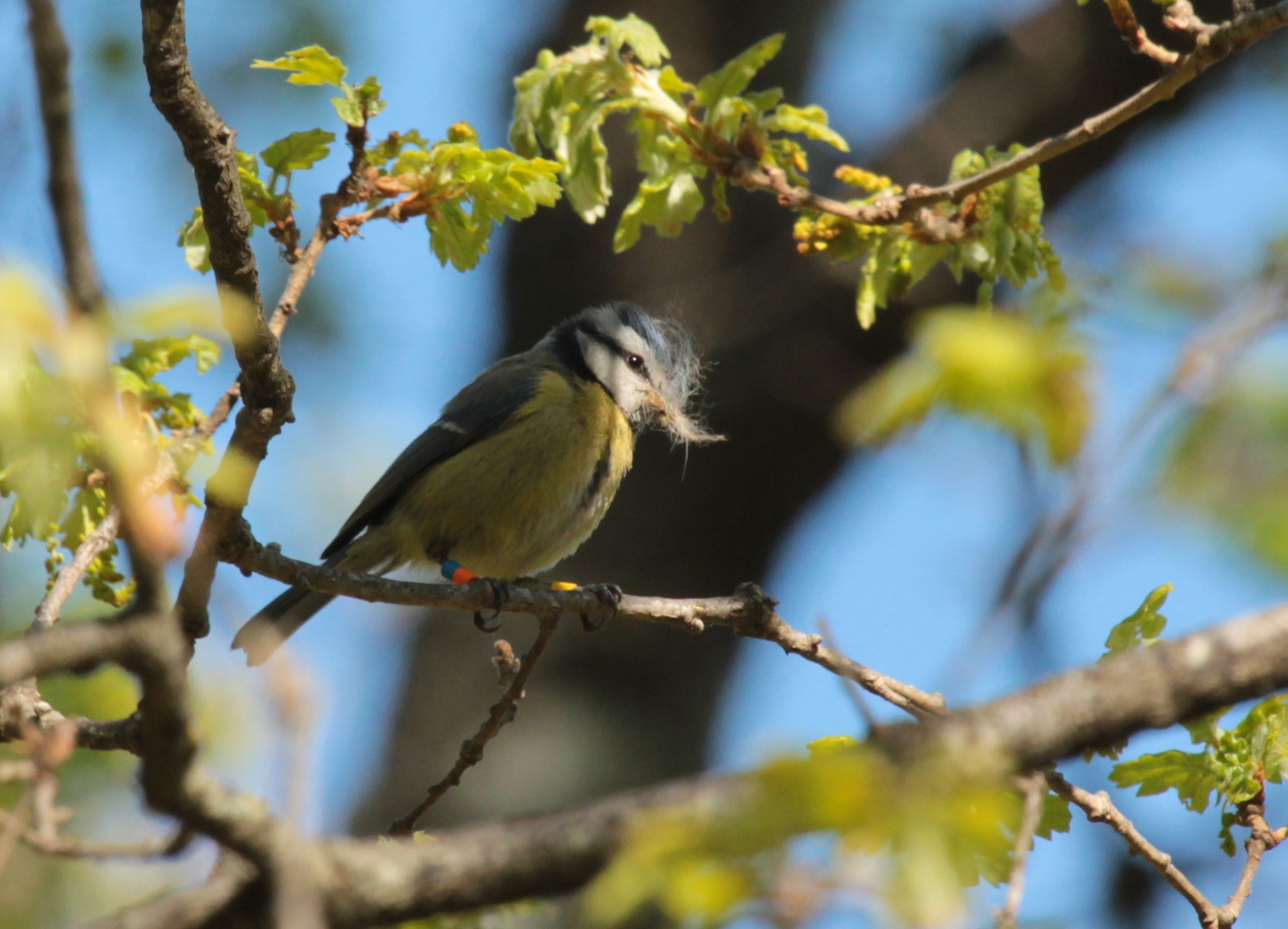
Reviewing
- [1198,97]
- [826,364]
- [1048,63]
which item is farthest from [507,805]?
[1198,97]

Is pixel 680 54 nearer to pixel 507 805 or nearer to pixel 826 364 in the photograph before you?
pixel 826 364

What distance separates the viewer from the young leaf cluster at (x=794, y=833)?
3.53ft

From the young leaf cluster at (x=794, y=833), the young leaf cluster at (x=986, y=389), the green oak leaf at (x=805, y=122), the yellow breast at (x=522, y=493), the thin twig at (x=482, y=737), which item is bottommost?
the young leaf cluster at (x=794, y=833)

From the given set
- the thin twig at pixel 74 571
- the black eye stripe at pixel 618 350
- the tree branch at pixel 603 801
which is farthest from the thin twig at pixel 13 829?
the black eye stripe at pixel 618 350

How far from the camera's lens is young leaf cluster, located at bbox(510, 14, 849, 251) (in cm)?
241

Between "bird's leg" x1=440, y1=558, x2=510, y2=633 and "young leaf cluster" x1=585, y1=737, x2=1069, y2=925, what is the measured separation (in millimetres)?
1880

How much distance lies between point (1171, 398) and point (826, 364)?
17.5ft

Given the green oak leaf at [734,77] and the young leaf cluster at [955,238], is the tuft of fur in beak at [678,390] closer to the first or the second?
the young leaf cluster at [955,238]

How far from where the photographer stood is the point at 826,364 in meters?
6.39

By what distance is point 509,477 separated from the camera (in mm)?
4234

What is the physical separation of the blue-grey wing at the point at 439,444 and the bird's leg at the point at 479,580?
31 centimetres

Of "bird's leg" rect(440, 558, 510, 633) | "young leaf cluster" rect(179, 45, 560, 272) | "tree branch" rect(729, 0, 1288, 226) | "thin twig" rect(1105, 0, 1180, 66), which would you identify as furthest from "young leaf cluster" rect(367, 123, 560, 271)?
"thin twig" rect(1105, 0, 1180, 66)

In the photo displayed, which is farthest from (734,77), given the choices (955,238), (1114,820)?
(1114,820)

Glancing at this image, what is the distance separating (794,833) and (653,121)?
175 cm
